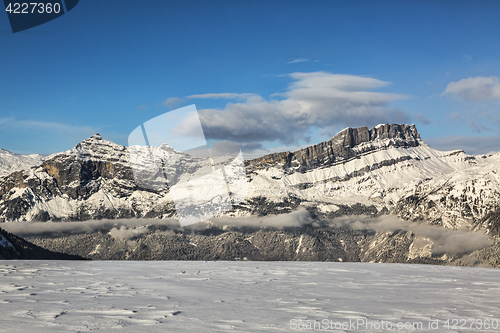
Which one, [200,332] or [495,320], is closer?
[200,332]

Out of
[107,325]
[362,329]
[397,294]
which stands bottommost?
[397,294]

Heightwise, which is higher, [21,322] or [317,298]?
[21,322]

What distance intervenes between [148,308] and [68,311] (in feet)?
12.8

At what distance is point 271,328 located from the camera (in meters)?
17.3

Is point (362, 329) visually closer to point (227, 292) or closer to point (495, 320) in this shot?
point (495, 320)

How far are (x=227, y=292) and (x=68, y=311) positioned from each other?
1238 centimetres

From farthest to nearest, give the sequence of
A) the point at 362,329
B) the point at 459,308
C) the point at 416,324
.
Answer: the point at 459,308
the point at 416,324
the point at 362,329

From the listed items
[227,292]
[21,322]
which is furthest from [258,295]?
[21,322]

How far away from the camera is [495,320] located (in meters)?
20.0

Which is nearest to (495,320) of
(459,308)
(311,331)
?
(459,308)

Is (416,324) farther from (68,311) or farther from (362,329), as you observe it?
(68,311)

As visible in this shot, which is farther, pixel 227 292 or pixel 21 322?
pixel 227 292

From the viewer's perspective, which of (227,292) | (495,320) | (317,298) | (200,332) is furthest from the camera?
(227,292)

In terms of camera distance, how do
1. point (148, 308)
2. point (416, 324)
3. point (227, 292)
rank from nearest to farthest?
point (416, 324) → point (148, 308) → point (227, 292)
